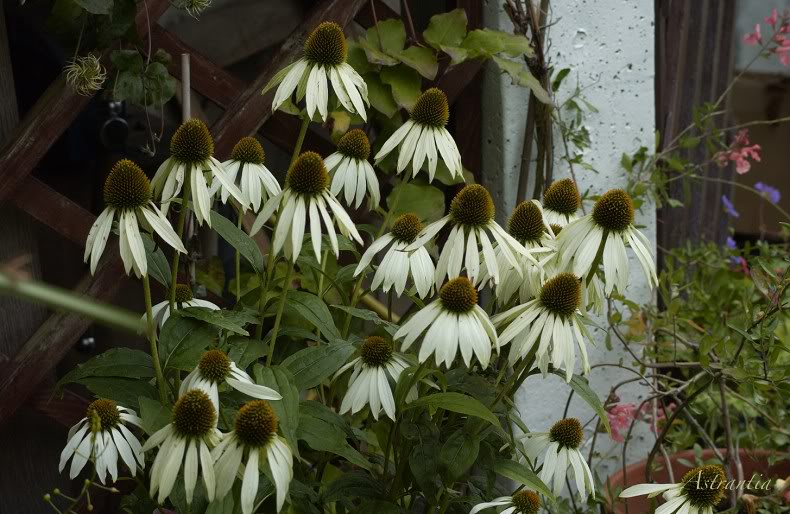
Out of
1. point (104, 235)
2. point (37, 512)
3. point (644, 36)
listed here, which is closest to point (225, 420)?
point (104, 235)

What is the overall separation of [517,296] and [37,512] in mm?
1159

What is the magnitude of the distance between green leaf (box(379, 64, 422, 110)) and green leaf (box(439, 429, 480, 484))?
80 centimetres

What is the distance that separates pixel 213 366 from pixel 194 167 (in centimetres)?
23

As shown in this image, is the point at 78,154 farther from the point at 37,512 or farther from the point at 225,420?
the point at 225,420

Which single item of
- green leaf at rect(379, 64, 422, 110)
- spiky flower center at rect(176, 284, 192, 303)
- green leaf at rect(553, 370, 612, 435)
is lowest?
green leaf at rect(553, 370, 612, 435)

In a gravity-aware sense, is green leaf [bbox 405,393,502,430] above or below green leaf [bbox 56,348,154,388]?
below

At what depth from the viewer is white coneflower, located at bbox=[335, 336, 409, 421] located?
1062 mm

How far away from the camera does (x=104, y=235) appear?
89 cm

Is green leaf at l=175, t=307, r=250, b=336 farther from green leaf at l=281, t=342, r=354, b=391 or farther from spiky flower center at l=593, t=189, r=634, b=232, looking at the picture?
spiky flower center at l=593, t=189, r=634, b=232

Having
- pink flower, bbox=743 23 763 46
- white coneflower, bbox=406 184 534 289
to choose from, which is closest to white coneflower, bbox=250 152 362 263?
white coneflower, bbox=406 184 534 289

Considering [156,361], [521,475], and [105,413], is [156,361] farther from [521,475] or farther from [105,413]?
[521,475]

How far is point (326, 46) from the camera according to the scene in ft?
3.41

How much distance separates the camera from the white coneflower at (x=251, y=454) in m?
0.80

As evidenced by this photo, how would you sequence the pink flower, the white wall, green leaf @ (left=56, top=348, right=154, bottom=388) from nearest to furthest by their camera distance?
1. green leaf @ (left=56, top=348, right=154, bottom=388)
2. the white wall
3. the pink flower
